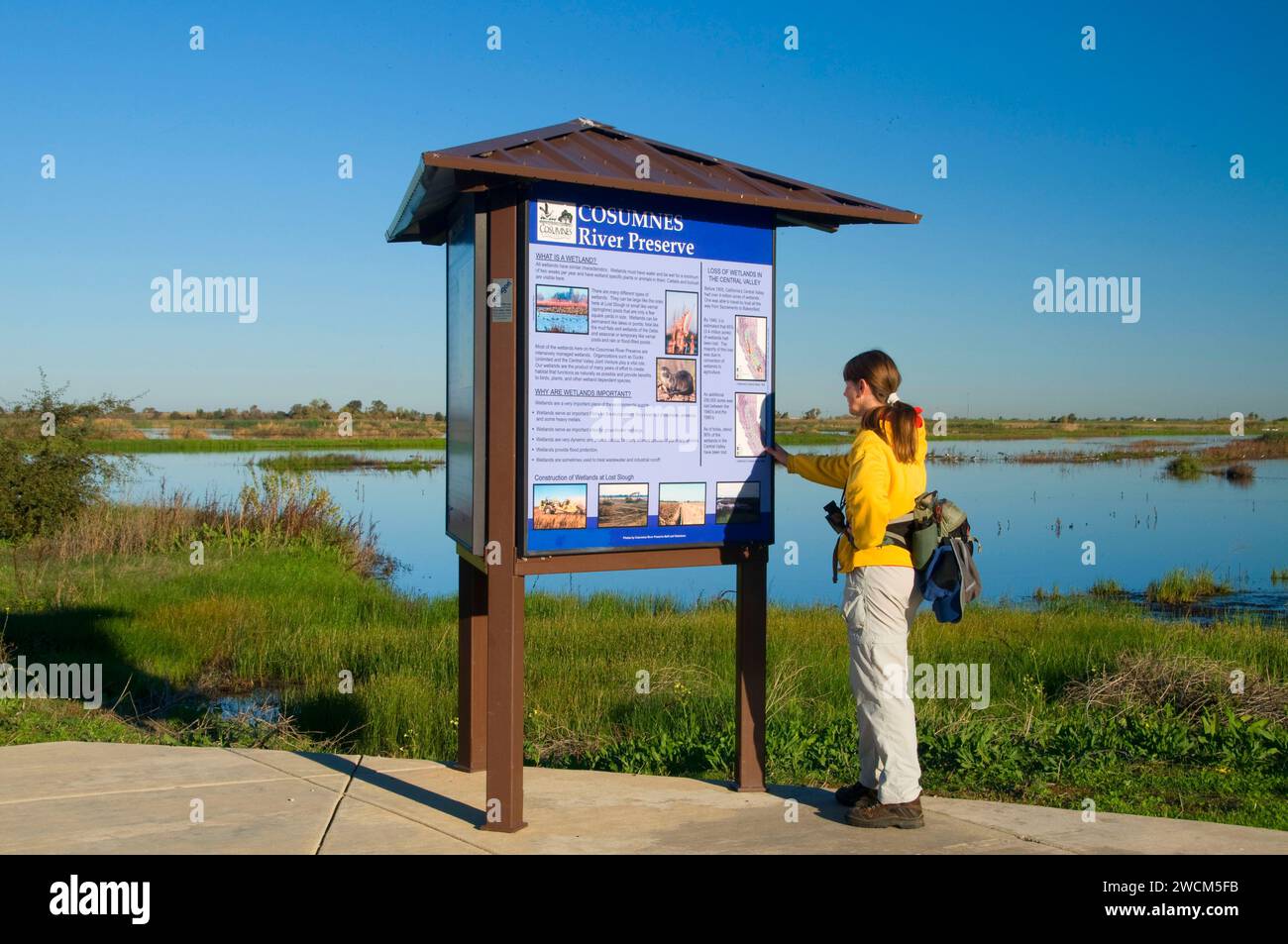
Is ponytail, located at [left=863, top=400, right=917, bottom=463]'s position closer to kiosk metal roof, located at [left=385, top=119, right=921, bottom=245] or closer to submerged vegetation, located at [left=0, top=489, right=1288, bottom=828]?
kiosk metal roof, located at [left=385, top=119, right=921, bottom=245]

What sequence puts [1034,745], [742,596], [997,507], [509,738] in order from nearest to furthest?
[509,738] < [742,596] < [1034,745] < [997,507]

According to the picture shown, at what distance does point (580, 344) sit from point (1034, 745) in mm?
4035

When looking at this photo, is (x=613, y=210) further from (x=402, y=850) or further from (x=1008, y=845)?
(x=1008, y=845)

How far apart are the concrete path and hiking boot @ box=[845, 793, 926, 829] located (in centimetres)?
5

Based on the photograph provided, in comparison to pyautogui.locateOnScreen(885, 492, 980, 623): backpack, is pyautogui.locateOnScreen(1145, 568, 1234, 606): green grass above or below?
below

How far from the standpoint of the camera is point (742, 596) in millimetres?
6047

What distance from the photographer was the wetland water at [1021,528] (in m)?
23.1

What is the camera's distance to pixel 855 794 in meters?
5.62

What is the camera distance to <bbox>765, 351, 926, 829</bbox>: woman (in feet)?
17.4

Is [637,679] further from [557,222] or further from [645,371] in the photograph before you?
[557,222]

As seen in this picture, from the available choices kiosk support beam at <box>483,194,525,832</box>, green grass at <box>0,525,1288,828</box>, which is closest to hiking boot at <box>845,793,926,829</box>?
green grass at <box>0,525,1288,828</box>

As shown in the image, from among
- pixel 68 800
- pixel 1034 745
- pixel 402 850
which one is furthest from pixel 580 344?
pixel 1034 745

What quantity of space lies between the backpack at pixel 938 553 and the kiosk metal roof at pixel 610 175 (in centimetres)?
168

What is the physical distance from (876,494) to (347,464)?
185ft
